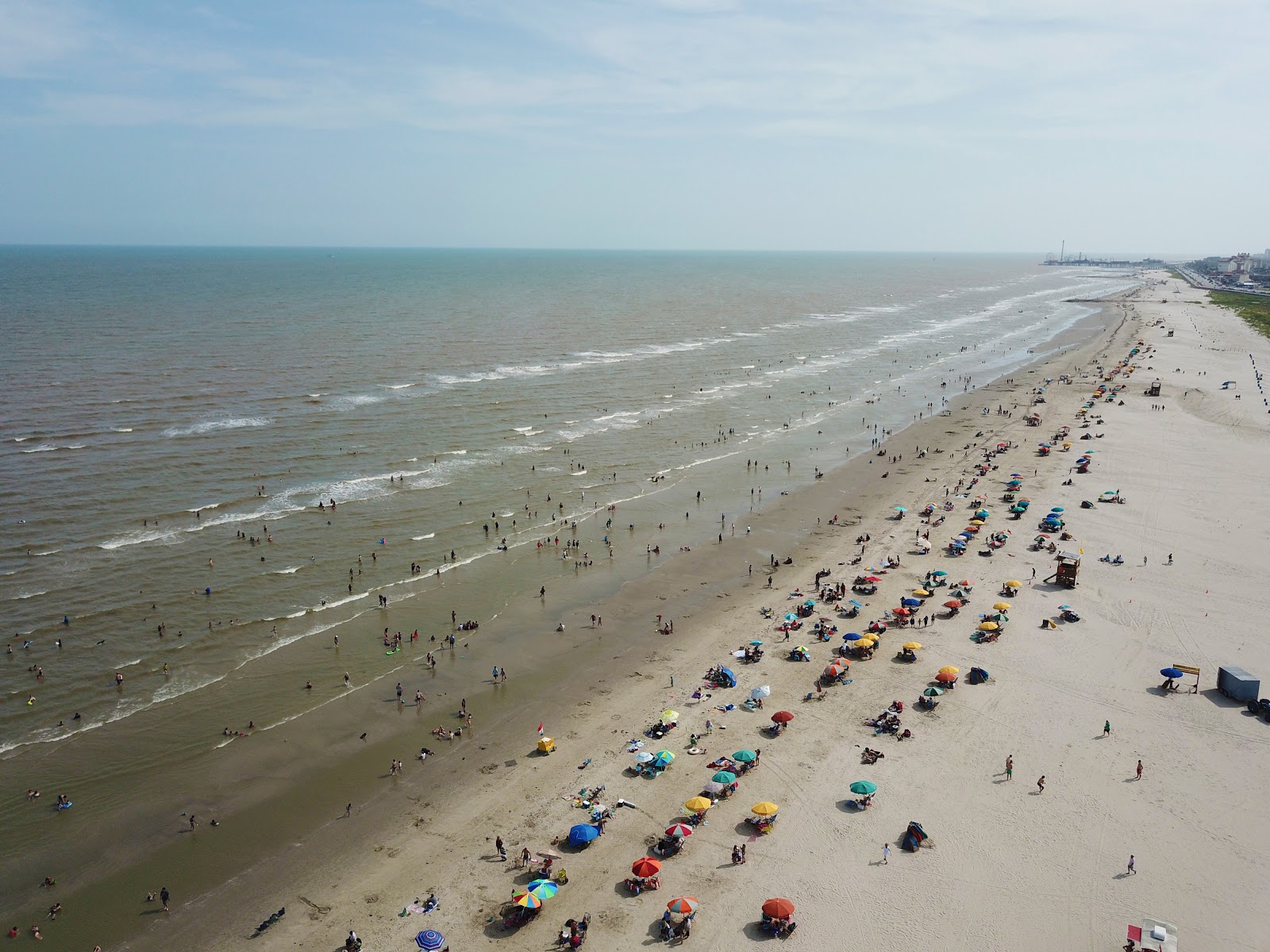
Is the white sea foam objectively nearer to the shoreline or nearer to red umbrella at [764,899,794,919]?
the shoreline

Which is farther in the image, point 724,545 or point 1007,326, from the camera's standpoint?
point 1007,326

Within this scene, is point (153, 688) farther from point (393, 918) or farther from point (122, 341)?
point (122, 341)

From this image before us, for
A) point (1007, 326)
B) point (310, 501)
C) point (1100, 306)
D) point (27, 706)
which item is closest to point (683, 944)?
point (27, 706)

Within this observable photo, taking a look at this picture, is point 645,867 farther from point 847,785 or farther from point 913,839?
point 913,839

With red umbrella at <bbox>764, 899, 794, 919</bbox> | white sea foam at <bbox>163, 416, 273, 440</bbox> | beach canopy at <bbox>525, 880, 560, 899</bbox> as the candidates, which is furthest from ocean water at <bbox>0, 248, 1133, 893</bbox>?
red umbrella at <bbox>764, 899, 794, 919</bbox>

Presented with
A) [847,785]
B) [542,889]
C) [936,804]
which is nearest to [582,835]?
[542,889]

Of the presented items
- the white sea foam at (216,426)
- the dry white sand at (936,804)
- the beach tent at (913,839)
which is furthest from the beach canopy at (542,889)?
the white sea foam at (216,426)

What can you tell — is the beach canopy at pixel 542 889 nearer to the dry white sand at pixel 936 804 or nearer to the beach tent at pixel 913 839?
the dry white sand at pixel 936 804
